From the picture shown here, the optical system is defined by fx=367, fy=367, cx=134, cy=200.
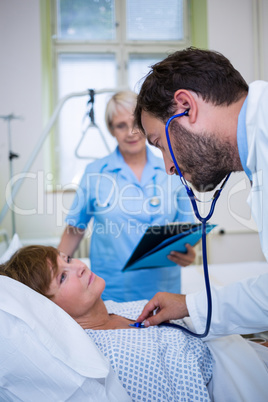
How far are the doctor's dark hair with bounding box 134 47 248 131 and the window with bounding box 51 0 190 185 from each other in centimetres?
252

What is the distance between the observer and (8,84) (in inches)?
128

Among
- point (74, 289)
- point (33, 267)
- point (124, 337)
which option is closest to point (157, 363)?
point (124, 337)

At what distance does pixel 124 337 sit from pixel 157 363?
0.44 ft

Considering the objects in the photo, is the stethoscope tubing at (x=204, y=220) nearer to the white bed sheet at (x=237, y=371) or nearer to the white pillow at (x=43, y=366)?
the white bed sheet at (x=237, y=371)

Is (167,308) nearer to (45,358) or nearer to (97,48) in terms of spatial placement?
(45,358)

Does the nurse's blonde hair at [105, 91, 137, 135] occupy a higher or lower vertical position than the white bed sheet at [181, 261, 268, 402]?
higher

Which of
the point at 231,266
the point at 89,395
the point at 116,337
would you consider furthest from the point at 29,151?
the point at 89,395

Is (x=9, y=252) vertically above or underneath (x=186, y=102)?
underneath

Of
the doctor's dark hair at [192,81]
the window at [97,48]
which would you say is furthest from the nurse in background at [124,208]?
the window at [97,48]

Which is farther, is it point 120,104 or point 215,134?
point 120,104

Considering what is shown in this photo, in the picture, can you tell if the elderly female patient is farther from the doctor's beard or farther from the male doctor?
the doctor's beard

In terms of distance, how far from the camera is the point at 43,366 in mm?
821

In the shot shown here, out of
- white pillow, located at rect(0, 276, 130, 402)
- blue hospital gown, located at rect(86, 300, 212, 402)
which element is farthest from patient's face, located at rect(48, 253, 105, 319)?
white pillow, located at rect(0, 276, 130, 402)

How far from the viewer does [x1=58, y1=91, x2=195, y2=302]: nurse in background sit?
1604mm
